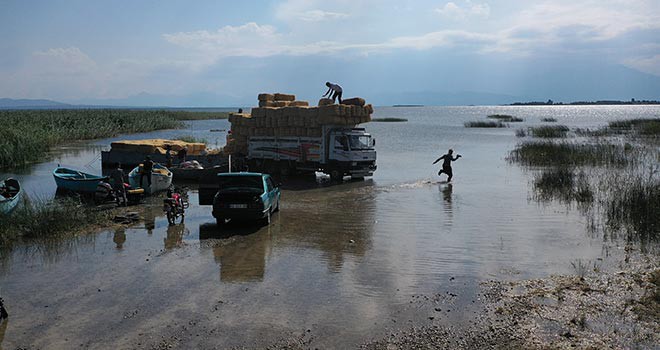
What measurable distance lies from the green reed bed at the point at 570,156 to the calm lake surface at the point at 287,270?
11.9m

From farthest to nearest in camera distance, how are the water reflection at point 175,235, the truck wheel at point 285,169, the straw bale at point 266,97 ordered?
the straw bale at point 266,97 → the truck wheel at point 285,169 → the water reflection at point 175,235

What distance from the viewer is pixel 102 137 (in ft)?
185

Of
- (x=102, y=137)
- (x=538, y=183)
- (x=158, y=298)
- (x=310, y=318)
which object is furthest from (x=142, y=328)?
(x=102, y=137)

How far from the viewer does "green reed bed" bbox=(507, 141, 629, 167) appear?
28656 millimetres

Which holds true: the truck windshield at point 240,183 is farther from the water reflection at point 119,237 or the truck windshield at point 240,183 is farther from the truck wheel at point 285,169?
the truck wheel at point 285,169

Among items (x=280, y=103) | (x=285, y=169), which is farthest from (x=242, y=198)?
(x=280, y=103)

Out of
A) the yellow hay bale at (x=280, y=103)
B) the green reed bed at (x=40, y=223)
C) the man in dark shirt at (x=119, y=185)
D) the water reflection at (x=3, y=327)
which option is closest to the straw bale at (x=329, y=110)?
the yellow hay bale at (x=280, y=103)

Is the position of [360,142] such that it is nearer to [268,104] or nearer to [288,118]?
[288,118]

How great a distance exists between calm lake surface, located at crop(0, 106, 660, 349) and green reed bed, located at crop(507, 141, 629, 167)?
11.9 m

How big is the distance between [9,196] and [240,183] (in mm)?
7241

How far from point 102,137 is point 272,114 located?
36.6 metres

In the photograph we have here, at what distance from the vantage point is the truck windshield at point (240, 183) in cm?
1452

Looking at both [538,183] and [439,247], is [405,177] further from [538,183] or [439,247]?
[439,247]

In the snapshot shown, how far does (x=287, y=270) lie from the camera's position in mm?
10602
